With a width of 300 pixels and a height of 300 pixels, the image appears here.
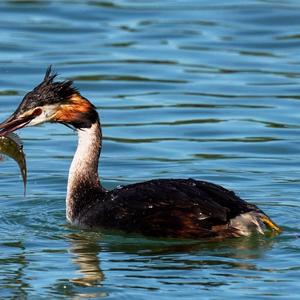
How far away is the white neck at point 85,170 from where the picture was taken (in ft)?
39.5

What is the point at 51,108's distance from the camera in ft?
39.1

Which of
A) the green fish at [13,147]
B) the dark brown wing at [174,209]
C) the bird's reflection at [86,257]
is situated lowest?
the bird's reflection at [86,257]

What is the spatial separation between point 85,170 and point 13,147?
0.70 metres

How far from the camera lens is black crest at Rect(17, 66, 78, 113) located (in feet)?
38.9

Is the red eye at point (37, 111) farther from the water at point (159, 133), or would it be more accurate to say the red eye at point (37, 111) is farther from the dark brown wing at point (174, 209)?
the dark brown wing at point (174, 209)

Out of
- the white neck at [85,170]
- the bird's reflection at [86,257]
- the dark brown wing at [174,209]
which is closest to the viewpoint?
the bird's reflection at [86,257]

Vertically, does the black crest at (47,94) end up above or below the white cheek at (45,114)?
above

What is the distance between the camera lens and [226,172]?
14.3 metres

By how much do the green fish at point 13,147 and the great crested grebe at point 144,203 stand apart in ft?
0.24

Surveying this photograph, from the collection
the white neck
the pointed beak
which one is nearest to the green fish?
the pointed beak

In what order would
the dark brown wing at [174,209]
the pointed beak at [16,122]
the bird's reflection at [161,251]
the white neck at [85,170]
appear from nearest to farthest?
1. the bird's reflection at [161,251]
2. the dark brown wing at [174,209]
3. the pointed beak at [16,122]
4. the white neck at [85,170]

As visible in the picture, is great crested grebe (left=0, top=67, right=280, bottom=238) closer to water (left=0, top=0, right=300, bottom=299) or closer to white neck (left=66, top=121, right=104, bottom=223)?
white neck (left=66, top=121, right=104, bottom=223)

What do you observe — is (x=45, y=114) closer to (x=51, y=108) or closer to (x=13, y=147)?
(x=51, y=108)

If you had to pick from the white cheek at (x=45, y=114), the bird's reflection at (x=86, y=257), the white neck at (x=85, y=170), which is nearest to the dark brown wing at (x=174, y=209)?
the bird's reflection at (x=86, y=257)
